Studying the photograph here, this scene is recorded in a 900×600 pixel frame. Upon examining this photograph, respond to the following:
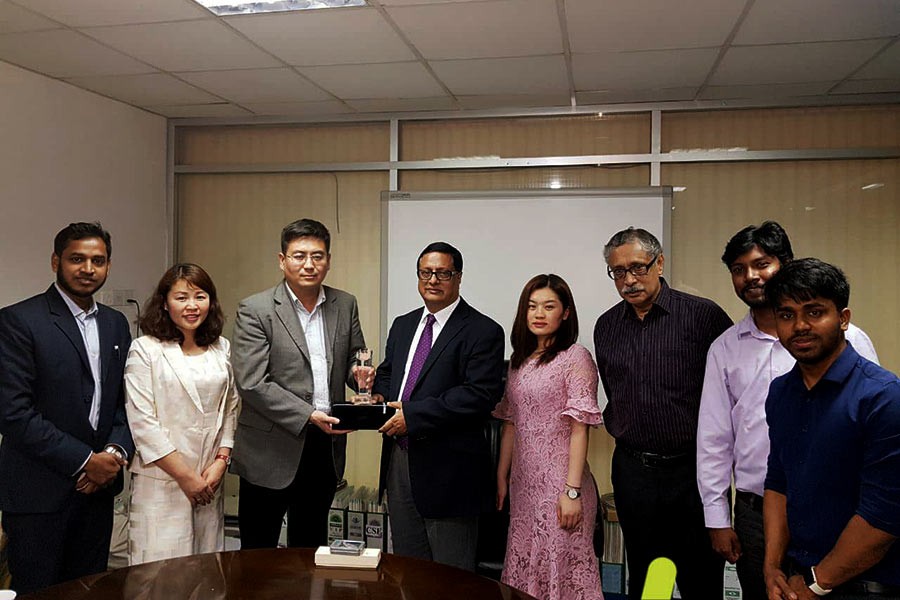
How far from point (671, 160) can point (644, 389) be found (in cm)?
203

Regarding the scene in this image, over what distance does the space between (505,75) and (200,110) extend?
2.05 metres

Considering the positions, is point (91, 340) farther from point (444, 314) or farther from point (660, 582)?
point (660, 582)

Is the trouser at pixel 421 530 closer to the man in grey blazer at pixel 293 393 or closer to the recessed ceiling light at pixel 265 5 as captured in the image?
the man in grey blazer at pixel 293 393

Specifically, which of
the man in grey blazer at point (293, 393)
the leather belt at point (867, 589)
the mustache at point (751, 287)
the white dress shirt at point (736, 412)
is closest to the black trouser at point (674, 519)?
the white dress shirt at point (736, 412)

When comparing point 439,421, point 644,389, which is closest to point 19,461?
point 439,421

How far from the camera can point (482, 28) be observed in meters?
2.96

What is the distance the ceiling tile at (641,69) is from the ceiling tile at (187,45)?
61.6 inches

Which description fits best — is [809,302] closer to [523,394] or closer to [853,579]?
[853,579]

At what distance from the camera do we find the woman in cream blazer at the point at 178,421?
8.39 ft

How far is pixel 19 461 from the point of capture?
259 cm

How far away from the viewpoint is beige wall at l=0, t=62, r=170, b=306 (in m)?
3.53

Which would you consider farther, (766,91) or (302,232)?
(766,91)

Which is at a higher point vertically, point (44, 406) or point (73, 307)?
point (73, 307)

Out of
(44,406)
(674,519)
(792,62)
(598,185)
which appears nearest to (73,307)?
(44,406)
